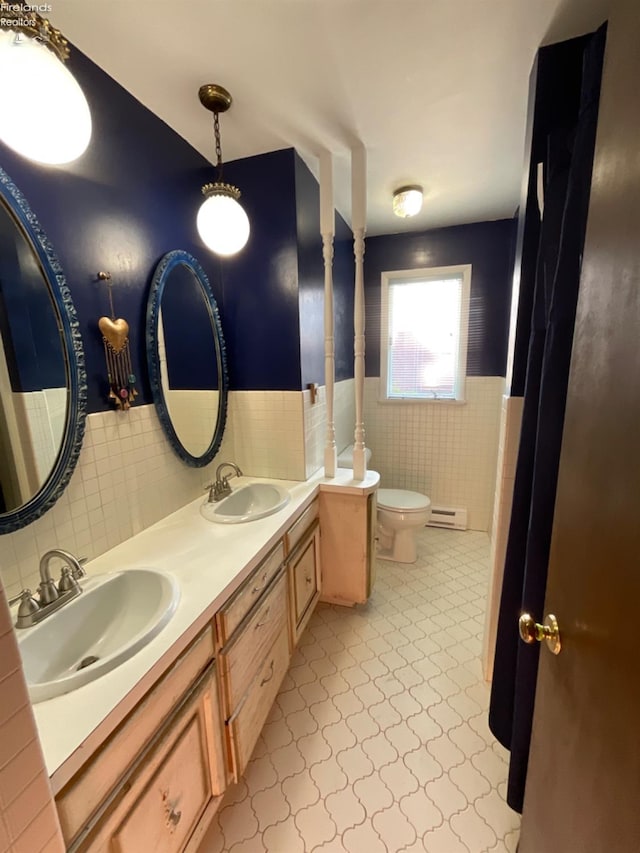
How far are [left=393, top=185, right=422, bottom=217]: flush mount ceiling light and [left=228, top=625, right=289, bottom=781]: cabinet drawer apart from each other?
233cm

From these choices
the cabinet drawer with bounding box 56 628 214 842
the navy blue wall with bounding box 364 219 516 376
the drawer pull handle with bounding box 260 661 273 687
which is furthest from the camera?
the navy blue wall with bounding box 364 219 516 376

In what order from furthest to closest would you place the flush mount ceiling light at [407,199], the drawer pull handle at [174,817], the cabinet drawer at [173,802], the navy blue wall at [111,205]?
1. the flush mount ceiling light at [407,199]
2. the navy blue wall at [111,205]
3. the drawer pull handle at [174,817]
4. the cabinet drawer at [173,802]

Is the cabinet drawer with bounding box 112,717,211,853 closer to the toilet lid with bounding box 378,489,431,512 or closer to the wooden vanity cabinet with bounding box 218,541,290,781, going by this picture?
the wooden vanity cabinet with bounding box 218,541,290,781

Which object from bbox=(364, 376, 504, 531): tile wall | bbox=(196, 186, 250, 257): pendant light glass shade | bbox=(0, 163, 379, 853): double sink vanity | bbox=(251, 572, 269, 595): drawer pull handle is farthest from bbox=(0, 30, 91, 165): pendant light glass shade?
bbox=(364, 376, 504, 531): tile wall

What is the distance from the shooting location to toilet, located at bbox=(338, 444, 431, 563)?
238cm

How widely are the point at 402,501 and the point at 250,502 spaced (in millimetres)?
1192

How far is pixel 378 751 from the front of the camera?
1304 millimetres

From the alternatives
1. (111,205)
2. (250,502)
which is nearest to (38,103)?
(111,205)

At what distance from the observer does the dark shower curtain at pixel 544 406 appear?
87 cm

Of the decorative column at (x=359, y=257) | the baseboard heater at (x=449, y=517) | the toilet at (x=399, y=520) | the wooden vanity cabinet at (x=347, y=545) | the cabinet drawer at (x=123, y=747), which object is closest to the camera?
the cabinet drawer at (x=123, y=747)

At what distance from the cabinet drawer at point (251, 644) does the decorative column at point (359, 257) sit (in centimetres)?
76

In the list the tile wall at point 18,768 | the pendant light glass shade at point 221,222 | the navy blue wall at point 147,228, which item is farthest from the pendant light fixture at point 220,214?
the tile wall at point 18,768

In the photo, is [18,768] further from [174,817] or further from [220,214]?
[220,214]

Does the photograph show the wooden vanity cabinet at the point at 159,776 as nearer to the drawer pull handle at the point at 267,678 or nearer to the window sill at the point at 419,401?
the drawer pull handle at the point at 267,678
